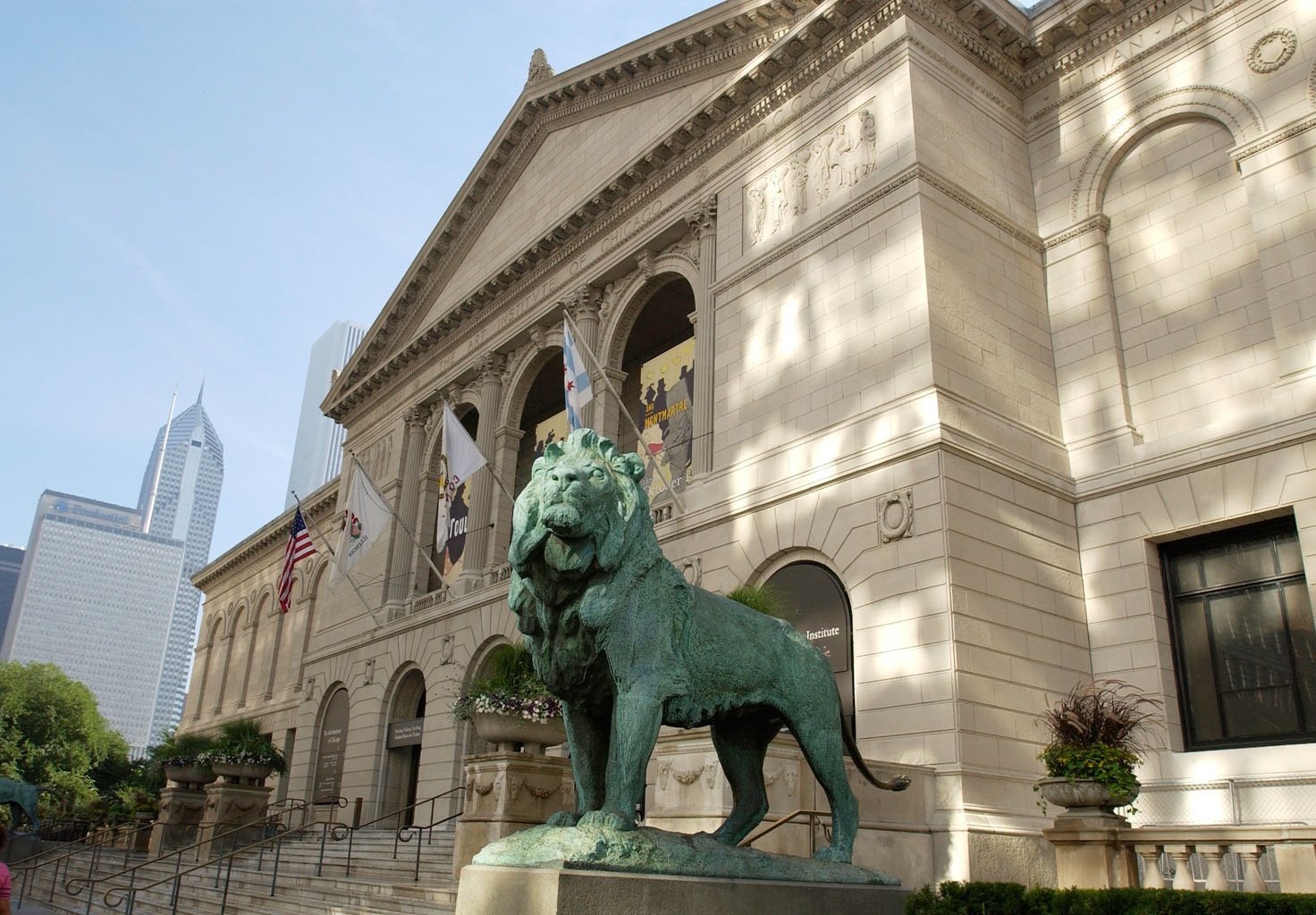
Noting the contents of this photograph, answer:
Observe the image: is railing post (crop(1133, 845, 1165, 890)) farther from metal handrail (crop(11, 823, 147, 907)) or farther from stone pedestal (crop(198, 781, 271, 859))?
stone pedestal (crop(198, 781, 271, 859))

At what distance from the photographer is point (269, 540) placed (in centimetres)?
5400

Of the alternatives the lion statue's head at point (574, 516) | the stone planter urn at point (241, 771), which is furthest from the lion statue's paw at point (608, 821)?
the stone planter urn at point (241, 771)

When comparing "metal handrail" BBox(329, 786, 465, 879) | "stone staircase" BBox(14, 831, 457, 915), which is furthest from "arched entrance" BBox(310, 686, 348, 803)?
"stone staircase" BBox(14, 831, 457, 915)

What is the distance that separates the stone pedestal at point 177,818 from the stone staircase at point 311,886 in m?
1.84

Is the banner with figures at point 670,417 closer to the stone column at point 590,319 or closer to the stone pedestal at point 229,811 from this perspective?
the stone column at point 590,319

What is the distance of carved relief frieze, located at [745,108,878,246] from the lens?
19359 mm

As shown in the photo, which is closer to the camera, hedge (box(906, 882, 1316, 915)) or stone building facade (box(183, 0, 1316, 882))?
hedge (box(906, 882, 1316, 915))

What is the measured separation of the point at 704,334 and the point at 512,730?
10.4m

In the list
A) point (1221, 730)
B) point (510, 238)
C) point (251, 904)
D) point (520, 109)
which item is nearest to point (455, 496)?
point (510, 238)

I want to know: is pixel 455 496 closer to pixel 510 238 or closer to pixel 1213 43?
pixel 510 238

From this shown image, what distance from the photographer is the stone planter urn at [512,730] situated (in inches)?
575

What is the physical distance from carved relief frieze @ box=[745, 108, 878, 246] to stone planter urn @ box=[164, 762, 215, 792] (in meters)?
19.2

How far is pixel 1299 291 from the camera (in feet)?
51.2

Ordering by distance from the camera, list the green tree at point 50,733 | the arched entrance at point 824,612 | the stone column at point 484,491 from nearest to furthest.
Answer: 1. the arched entrance at point 824,612
2. the stone column at point 484,491
3. the green tree at point 50,733
